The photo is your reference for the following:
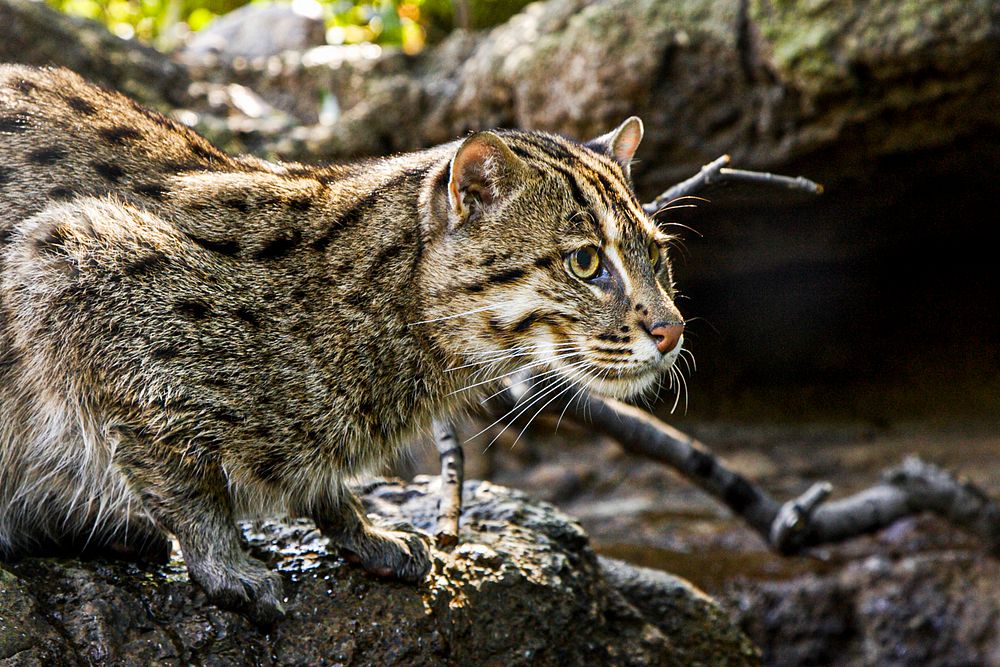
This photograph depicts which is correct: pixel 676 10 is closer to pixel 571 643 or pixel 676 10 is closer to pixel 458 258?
pixel 458 258

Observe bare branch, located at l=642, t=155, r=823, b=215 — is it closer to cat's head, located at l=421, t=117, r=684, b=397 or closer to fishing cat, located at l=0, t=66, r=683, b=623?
fishing cat, located at l=0, t=66, r=683, b=623

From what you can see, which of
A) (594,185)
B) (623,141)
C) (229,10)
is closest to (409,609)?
(594,185)

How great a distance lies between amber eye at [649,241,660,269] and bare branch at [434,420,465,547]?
115 centimetres

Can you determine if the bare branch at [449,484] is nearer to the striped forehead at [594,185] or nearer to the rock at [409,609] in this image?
the rock at [409,609]

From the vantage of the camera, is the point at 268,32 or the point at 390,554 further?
the point at 268,32

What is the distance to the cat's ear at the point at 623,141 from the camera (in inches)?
187

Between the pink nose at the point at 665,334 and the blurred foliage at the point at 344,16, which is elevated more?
the blurred foliage at the point at 344,16

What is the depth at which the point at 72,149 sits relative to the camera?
3.96m

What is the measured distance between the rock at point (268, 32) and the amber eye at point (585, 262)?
8.62 metres

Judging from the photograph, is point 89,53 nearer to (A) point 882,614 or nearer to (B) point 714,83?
(B) point 714,83

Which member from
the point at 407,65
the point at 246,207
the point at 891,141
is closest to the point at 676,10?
the point at 891,141

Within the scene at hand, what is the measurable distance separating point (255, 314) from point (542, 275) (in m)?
1.13

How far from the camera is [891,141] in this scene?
729 cm

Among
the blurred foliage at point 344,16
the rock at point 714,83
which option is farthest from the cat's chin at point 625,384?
the blurred foliage at point 344,16
